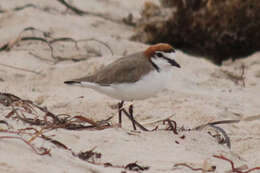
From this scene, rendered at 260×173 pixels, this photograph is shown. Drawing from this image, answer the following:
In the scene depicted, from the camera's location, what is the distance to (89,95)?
5871mm

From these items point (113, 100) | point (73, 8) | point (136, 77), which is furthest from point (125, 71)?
point (73, 8)

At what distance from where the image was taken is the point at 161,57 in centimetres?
456

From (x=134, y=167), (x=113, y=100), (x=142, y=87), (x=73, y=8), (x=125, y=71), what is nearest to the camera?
(x=134, y=167)

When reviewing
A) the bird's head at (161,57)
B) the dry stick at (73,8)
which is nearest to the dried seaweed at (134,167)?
the bird's head at (161,57)

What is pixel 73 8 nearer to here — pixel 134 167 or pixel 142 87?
pixel 142 87

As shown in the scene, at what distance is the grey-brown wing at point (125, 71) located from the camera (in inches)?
173

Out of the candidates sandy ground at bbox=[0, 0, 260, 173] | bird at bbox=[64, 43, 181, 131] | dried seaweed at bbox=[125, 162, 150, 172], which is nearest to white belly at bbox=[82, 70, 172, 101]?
bird at bbox=[64, 43, 181, 131]

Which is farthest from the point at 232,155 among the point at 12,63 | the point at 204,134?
the point at 12,63

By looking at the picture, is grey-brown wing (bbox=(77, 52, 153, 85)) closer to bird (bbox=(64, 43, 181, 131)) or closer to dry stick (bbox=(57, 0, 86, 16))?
bird (bbox=(64, 43, 181, 131))

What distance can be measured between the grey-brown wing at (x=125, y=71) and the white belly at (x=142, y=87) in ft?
0.15

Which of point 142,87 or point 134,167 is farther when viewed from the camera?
point 142,87

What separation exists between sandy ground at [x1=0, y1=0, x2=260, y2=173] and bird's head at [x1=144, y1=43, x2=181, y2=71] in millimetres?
530

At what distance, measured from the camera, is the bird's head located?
14.9ft

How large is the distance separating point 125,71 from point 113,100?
116cm
